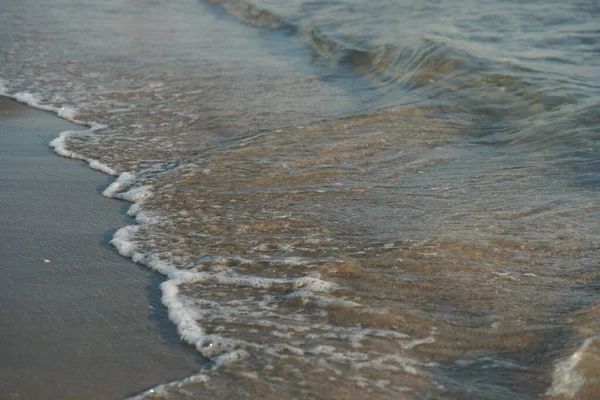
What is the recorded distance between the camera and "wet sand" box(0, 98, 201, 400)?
2795 millimetres

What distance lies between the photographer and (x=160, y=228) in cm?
432

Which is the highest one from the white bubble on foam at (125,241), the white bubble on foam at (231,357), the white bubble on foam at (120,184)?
the white bubble on foam at (120,184)

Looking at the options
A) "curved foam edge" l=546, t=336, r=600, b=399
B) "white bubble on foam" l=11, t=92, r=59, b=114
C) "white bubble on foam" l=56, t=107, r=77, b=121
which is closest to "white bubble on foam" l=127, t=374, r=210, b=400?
"curved foam edge" l=546, t=336, r=600, b=399

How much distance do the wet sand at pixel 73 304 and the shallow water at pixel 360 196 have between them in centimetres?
12

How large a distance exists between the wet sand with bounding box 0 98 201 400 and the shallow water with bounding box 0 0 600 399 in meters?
0.12

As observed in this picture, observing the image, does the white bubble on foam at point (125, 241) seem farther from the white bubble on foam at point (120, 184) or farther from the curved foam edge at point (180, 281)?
the white bubble on foam at point (120, 184)

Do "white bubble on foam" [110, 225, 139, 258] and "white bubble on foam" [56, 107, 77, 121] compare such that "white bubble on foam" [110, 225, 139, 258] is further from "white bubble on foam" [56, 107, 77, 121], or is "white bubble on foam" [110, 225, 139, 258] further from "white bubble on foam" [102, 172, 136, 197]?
"white bubble on foam" [56, 107, 77, 121]

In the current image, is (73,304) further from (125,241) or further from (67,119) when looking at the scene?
(67,119)

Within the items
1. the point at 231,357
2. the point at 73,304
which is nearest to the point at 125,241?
the point at 73,304

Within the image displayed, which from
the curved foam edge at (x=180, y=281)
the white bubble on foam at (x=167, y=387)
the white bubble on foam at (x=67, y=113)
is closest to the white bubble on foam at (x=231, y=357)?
the curved foam edge at (x=180, y=281)

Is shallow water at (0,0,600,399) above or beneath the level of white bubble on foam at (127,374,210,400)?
above

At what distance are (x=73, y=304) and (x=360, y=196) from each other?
2001 mm

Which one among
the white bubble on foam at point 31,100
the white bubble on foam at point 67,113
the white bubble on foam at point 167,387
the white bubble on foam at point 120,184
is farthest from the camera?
Answer: the white bubble on foam at point 31,100

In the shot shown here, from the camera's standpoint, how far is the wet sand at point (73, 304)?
2.79 metres
